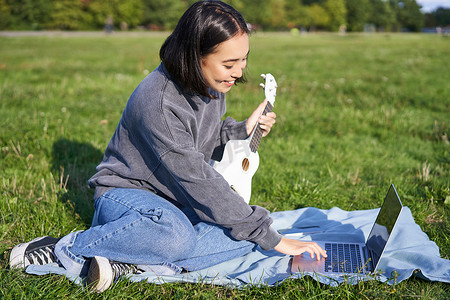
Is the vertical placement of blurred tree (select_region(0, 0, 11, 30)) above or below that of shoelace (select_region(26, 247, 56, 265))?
above

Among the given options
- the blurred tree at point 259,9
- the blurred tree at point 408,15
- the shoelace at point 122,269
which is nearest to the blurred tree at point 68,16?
the blurred tree at point 259,9

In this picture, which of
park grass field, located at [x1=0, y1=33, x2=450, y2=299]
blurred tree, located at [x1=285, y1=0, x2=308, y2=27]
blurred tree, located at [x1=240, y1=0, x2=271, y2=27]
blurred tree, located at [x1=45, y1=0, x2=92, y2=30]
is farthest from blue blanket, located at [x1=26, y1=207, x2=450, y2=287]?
blurred tree, located at [x1=285, y1=0, x2=308, y2=27]

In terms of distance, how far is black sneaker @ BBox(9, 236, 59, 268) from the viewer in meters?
2.72

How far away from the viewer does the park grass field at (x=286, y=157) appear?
260 centimetres

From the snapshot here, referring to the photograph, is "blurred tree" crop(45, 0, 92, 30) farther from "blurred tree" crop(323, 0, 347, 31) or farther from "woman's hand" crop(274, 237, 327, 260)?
"woman's hand" crop(274, 237, 327, 260)

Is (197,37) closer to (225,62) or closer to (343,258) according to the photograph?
(225,62)

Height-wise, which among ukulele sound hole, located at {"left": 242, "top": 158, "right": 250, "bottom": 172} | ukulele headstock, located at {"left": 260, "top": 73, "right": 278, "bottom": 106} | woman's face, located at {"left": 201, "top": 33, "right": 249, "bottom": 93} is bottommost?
ukulele sound hole, located at {"left": 242, "top": 158, "right": 250, "bottom": 172}

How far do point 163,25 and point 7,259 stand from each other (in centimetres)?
5665

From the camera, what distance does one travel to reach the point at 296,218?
11.8 feet

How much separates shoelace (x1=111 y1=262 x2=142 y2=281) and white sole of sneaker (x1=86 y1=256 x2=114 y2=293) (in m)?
0.08

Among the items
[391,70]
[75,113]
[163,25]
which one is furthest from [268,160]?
[163,25]

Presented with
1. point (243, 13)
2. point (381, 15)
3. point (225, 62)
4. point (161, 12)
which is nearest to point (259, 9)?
point (161, 12)

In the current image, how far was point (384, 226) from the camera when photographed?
2.68 metres

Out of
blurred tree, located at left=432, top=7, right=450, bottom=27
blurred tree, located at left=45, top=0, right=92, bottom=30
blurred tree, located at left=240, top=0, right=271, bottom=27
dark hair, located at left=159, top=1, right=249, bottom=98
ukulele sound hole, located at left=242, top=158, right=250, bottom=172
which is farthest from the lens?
blurred tree, located at left=432, top=7, right=450, bottom=27
